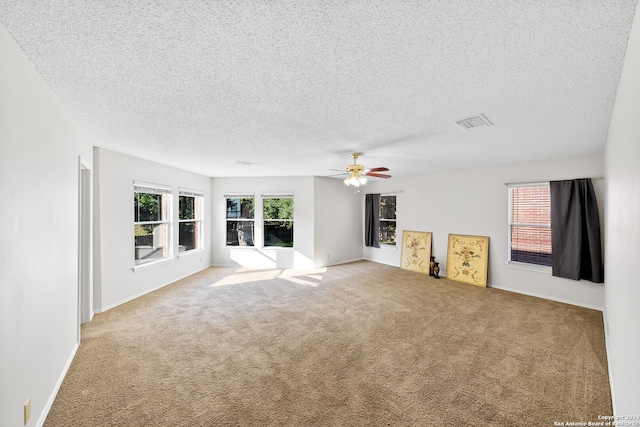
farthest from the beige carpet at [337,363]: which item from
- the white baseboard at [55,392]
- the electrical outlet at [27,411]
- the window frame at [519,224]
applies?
the window frame at [519,224]

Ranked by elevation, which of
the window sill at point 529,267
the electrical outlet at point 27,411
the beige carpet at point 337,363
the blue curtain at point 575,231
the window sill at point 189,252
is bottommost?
the beige carpet at point 337,363

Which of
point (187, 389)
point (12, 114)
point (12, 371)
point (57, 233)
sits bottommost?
point (187, 389)

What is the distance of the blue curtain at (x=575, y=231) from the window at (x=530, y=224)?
0.26 m

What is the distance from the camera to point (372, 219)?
746cm

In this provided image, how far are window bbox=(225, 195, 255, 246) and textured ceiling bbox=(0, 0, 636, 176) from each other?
369cm

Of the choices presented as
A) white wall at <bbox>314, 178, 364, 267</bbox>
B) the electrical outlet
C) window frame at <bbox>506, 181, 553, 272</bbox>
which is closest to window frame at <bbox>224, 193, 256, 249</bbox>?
white wall at <bbox>314, 178, 364, 267</bbox>

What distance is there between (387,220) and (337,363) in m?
5.17

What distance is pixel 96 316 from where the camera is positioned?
11.9 ft

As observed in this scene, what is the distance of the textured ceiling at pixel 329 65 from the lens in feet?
4.00

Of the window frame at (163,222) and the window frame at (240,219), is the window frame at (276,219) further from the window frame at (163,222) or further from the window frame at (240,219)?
the window frame at (163,222)

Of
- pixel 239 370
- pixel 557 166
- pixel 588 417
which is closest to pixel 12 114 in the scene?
pixel 239 370

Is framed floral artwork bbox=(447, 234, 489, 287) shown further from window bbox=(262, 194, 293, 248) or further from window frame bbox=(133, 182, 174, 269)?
window frame bbox=(133, 182, 174, 269)

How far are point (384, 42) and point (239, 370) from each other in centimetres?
279

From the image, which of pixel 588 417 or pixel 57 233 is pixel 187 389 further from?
pixel 588 417
